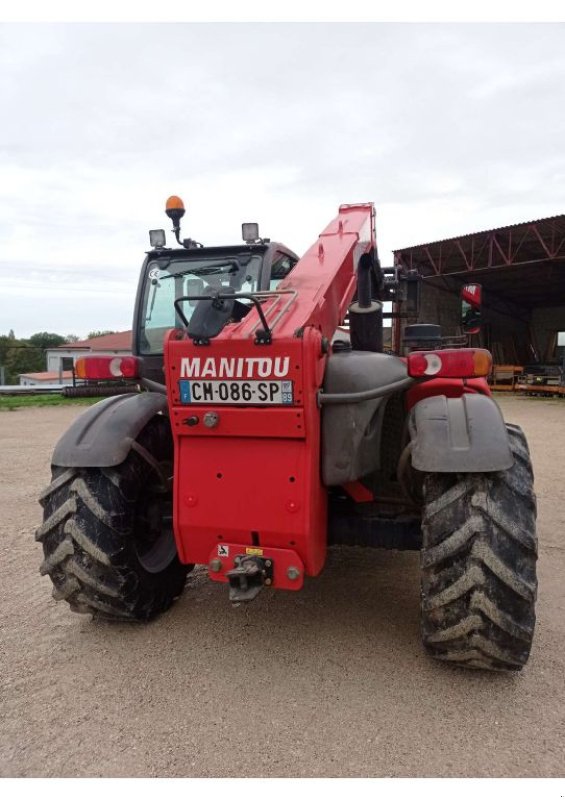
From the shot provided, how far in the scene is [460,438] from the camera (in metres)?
2.47

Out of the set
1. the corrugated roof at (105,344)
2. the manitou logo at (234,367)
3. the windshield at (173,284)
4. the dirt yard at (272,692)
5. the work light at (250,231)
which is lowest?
the dirt yard at (272,692)

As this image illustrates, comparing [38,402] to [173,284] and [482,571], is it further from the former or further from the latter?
[482,571]

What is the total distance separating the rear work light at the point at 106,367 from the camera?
3045mm

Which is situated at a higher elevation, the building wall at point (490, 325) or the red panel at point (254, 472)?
the building wall at point (490, 325)

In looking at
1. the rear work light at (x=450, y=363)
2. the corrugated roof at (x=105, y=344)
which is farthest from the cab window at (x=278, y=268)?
the corrugated roof at (x=105, y=344)

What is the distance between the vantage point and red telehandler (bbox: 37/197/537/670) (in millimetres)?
2404

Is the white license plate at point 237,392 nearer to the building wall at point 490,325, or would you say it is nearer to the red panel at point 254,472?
the red panel at point 254,472

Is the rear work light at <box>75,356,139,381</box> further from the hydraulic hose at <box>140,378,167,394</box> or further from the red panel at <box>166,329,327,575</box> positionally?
the red panel at <box>166,329,327,575</box>

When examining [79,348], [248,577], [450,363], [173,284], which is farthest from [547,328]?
[79,348]

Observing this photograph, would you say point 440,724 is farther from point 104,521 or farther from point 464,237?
point 464,237

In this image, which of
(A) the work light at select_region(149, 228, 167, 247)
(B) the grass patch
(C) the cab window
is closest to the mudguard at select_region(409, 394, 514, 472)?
(C) the cab window

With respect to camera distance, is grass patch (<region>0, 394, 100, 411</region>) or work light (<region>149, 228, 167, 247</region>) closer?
work light (<region>149, 228, 167, 247</region>)

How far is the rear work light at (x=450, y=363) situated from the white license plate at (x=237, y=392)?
566mm

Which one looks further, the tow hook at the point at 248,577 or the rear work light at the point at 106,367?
the rear work light at the point at 106,367
